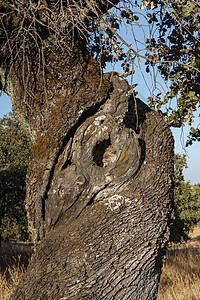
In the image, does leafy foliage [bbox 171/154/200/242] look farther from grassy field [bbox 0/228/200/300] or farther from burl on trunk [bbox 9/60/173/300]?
burl on trunk [bbox 9/60/173/300]

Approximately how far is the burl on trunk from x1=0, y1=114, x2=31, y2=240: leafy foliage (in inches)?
230

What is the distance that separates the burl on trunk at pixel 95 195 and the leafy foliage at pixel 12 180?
585 cm

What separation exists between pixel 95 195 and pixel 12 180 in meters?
7.12

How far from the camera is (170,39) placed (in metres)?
4.62

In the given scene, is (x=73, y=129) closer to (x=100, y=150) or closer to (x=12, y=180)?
(x=100, y=150)

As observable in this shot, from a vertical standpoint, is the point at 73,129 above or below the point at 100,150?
above

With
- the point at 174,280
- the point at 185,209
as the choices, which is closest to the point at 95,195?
the point at 174,280

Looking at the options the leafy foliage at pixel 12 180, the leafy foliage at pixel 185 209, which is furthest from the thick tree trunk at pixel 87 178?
the leafy foliage at pixel 185 209

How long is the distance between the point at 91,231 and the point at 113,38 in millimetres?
3484

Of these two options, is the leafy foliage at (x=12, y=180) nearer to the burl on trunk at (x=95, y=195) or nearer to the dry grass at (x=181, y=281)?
the dry grass at (x=181, y=281)

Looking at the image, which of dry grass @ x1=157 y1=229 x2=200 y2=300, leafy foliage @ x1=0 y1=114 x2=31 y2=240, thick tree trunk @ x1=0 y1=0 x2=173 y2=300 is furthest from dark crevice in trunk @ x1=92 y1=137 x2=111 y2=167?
leafy foliage @ x1=0 y1=114 x2=31 y2=240

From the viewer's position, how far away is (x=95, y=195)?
270 cm

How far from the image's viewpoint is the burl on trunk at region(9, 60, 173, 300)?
2.44m

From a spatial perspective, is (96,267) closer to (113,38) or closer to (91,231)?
(91,231)
